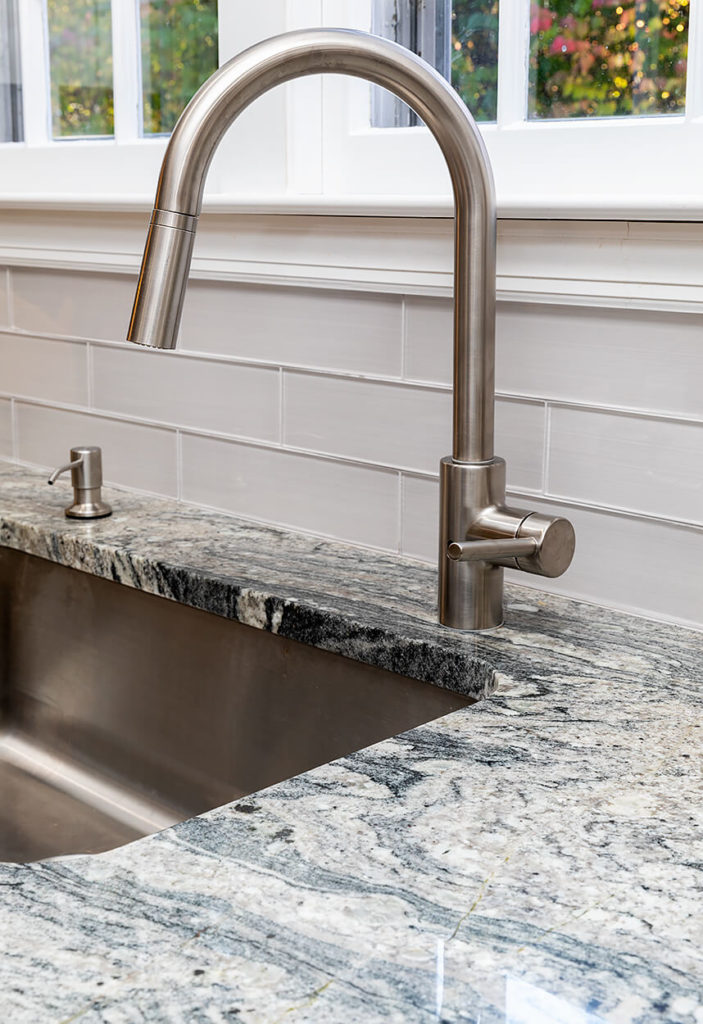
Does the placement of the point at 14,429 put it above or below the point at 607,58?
below

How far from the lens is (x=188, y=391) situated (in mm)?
1348

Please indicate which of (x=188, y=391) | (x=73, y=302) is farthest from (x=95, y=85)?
(x=188, y=391)

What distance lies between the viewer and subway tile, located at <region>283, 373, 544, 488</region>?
3.47ft

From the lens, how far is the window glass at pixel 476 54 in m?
1.08

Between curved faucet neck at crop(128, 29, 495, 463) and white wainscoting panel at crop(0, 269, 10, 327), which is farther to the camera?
white wainscoting panel at crop(0, 269, 10, 327)

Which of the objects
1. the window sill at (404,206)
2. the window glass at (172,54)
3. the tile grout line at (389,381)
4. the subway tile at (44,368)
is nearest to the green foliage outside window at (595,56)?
the window sill at (404,206)

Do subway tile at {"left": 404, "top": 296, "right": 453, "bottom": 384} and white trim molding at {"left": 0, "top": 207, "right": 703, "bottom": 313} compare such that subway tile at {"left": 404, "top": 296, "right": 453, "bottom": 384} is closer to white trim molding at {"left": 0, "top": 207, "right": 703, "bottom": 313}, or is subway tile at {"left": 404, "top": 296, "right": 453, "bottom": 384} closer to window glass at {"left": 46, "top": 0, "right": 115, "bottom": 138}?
white trim molding at {"left": 0, "top": 207, "right": 703, "bottom": 313}

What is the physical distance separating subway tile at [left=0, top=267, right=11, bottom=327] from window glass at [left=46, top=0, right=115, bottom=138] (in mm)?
194

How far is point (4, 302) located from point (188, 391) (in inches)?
14.9

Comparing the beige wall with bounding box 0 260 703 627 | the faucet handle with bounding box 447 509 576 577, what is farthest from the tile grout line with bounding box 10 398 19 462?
the faucet handle with bounding box 447 509 576 577

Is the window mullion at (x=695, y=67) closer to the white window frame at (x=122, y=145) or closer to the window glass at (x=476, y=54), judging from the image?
the window glass at (x=476, y=54)

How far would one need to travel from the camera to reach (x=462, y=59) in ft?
3.63

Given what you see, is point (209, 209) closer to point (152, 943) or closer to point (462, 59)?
point (462, 59)

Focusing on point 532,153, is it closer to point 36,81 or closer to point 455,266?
point 455,266
